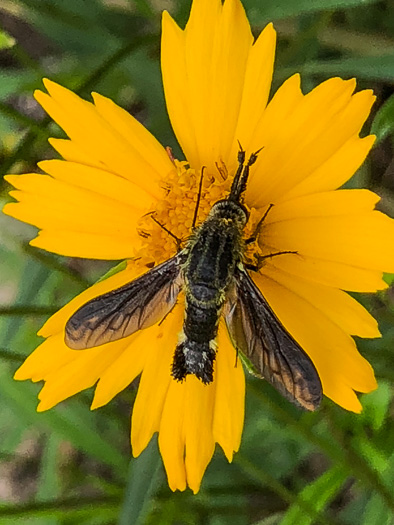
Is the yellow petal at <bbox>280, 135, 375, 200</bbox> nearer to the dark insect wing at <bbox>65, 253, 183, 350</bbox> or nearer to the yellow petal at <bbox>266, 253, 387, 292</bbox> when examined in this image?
the yellow petal at <bbox>266, 253, 387, 292</bbox>

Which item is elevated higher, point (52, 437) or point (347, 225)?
point (347, 225)

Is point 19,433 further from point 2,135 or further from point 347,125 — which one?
point 347,125

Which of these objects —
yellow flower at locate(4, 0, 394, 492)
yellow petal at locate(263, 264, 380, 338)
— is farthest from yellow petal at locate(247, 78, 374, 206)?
yellow petal at locate(263, 264, 380, 338)

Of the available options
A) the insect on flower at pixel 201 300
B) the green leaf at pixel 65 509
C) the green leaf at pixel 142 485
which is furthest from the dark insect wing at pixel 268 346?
the green leaf at pixel 65 509

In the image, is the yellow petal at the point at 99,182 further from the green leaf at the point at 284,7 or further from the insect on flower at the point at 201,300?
the green leaf at the point at 284,7

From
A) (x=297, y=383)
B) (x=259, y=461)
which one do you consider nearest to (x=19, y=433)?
(x=259, y=461)
